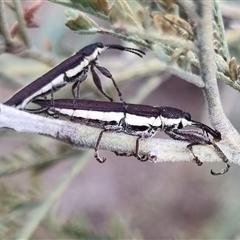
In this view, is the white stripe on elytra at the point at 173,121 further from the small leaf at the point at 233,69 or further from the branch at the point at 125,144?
the small leaf at the point at 233,69

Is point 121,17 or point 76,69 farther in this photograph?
point 76,69

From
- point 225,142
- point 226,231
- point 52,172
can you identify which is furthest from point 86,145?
point 52,172

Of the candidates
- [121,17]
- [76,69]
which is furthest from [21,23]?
[121,17]

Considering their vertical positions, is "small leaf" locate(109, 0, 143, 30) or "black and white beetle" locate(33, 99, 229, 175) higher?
"small leaf" locate(109, 0, 143, 30)

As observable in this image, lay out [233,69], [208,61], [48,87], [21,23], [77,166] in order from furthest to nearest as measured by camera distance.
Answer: [77,166] < [21,23] < [48,87] < [233,69] < [208,61]

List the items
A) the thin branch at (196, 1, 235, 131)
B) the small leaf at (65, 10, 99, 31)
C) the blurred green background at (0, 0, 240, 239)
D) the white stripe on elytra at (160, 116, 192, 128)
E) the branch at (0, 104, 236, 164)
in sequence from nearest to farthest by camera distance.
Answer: the thin branch at (196, 1, 235, 131), the small leaf at (65, 10, 99, 31), the branch at (0, 104, 236, 164), the white stripe on elytra at (160, 116, 192, 128), the blurred green background at (0, 0, 240, 239)

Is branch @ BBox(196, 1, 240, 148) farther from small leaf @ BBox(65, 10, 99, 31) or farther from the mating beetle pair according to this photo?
small leaf @ BBox(65, 10, 99, 31)

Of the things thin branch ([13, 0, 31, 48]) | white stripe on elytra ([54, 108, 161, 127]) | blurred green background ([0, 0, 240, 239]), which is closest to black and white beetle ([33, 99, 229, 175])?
white stripe on elytra ([54, 108, 161, 127])

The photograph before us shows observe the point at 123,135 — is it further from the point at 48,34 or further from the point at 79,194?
the point at 79,194

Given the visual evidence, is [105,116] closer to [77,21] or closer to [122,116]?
[122,116]
